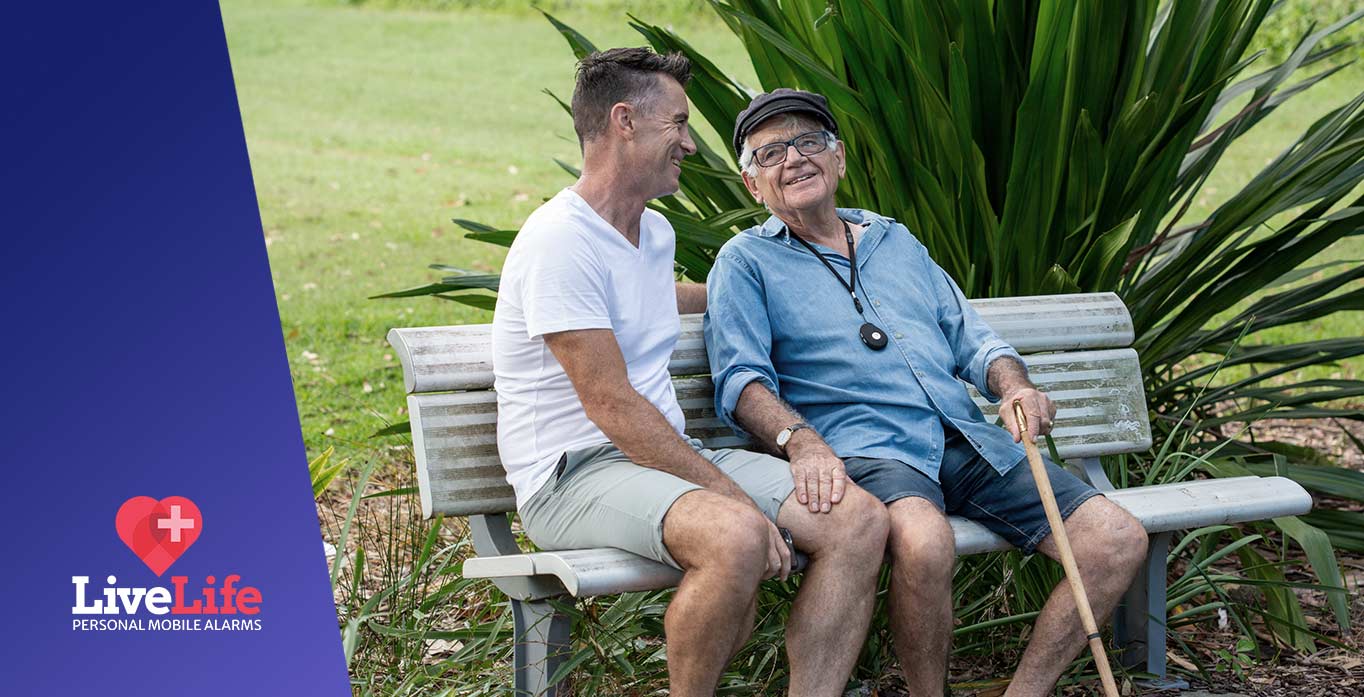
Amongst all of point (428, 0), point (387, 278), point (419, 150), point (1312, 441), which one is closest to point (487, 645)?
point (1312, 441)

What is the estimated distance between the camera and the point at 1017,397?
327 cm

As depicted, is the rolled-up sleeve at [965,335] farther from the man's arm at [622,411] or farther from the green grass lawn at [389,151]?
the green grass lawn at [389,151]

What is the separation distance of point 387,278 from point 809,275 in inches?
274

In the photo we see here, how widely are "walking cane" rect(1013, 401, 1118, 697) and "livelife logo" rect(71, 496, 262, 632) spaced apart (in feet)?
6.01

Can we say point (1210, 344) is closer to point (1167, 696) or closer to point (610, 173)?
point (1167, 696)

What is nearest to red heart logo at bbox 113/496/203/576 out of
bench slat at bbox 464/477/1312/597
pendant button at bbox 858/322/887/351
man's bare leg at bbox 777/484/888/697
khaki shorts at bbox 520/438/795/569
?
bench slat at bbox 464/477/1312/597

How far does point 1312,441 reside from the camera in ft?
20.5

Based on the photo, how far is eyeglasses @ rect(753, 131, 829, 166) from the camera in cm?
338

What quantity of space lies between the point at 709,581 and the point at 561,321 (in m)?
0.57

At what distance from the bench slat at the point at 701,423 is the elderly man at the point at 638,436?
89 millimetres

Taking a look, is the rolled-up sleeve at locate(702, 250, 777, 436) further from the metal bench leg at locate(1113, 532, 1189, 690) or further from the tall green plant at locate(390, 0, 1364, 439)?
the metal bench leg at locate(1113, 532, 1189, 690)

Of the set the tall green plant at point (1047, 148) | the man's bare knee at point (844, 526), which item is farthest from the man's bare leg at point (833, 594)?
the tall green plant at point (1047, 148)

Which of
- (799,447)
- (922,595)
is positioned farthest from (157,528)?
(922,595)

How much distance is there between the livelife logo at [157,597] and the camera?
3.55 metres
